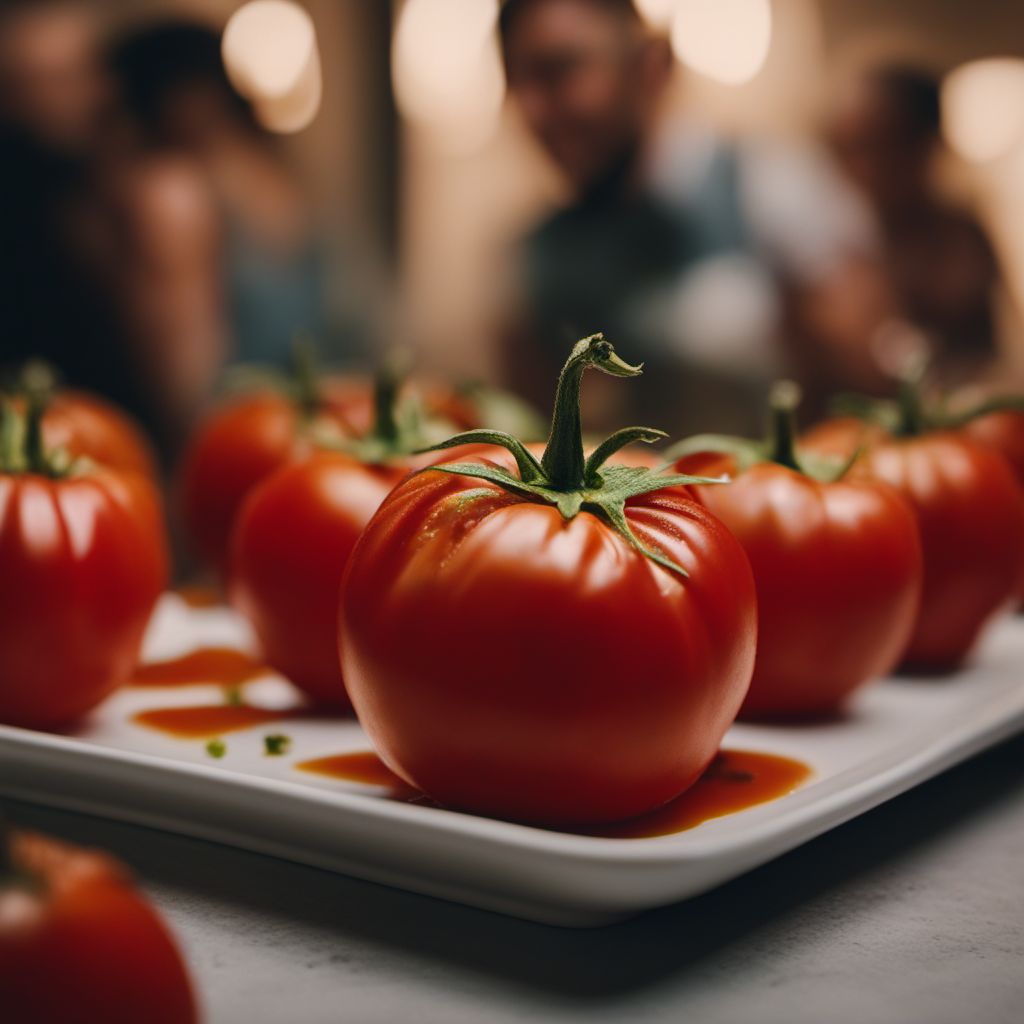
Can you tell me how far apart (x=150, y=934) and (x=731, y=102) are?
8.61ft

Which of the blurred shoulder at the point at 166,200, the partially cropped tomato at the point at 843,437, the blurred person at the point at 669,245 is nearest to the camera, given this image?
the partially cropped tomato at the point at 843,437

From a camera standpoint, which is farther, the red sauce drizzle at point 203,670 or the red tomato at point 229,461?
the red tomato at point 229,461

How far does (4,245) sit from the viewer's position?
192 centimetres

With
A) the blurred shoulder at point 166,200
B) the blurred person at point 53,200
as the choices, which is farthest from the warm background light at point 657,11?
the blurred person at point 53,200

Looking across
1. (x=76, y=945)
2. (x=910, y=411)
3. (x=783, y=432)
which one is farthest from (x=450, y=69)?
(x=76, y=945)

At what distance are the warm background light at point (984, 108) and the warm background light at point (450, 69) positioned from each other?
107cm

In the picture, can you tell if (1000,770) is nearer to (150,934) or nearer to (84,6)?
(150,934)

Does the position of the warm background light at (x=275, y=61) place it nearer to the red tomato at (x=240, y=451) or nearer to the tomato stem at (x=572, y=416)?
the red tomato at (x=240, y=451)

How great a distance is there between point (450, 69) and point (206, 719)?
8.99ft

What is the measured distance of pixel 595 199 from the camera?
265cm

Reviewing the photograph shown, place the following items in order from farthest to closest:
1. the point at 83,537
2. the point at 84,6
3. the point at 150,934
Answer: the point at 84,6, the point at 83,537, the point at 150,934

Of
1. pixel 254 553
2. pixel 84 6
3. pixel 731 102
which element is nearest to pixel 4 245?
pixel 84 6

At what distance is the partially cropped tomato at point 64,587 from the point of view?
2.39 ft

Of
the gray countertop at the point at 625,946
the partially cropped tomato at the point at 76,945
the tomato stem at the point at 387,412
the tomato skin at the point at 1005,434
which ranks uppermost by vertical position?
the tomato stem at the point at 387,412
